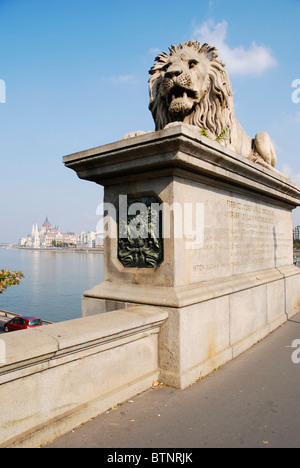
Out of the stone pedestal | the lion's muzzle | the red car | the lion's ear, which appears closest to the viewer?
the stone pedestal

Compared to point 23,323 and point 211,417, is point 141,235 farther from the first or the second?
point 23,323

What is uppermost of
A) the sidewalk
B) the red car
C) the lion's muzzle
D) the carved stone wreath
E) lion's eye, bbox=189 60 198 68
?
lion's eye, bbox=189 60 198 68

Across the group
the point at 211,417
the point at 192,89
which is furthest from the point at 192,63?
the point at 211,417

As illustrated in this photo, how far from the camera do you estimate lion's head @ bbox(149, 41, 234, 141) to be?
4.36m

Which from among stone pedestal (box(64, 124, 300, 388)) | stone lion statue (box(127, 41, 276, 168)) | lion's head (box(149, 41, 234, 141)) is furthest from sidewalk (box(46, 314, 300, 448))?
lion's head (box(149, 41, 234, 141))

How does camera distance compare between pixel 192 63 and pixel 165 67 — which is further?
pixel 165 67

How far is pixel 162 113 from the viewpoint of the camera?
479cm

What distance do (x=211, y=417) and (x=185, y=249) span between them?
165 centimetres

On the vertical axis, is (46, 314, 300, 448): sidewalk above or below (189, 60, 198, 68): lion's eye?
below

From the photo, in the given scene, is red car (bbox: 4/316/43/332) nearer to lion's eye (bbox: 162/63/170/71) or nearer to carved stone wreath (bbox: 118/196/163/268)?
carved stone wreath (bbox: 118/196/163/268)

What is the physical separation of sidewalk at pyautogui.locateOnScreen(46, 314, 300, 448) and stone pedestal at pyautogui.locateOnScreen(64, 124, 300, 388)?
288mm

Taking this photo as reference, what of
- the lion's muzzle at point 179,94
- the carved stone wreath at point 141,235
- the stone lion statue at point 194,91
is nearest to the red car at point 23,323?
the carved stone wreath at point 141,235

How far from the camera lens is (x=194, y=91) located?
4418 millimetres
